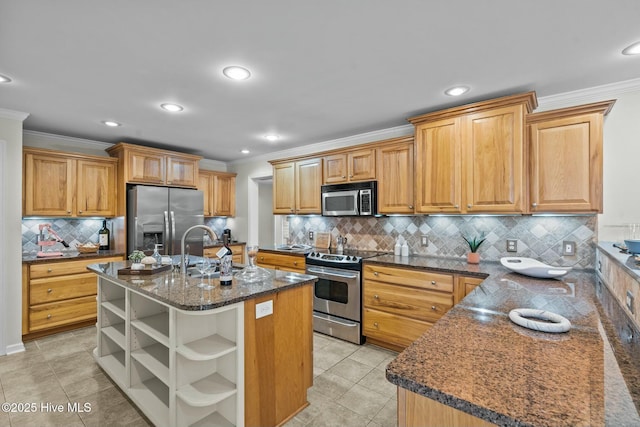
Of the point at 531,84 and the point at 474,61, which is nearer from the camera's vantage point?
the point at 474,61

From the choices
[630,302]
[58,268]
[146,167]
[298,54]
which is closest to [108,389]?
[58,268]

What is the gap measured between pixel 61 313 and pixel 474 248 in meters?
4.72

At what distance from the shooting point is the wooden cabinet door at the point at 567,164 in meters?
2.32

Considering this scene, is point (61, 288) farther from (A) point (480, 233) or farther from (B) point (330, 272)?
(A) point (480, 233)

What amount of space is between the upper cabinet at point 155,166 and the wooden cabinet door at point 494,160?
12.9 feet

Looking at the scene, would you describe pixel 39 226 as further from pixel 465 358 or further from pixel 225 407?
pixel 465 358

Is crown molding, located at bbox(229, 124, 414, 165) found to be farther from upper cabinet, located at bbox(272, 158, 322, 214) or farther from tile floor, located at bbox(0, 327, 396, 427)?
tile floor, located at bbox(0, 327, 396, 427)

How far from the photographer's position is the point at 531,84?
243cm

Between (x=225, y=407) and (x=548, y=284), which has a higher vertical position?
(x=548, y=284)

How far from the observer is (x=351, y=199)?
3.72m

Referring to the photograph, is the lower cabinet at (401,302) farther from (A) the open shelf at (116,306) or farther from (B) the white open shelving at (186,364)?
(A) the open shelf at (116,306)

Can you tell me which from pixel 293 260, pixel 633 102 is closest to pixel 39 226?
pixel 293 260

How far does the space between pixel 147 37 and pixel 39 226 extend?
3465 mm

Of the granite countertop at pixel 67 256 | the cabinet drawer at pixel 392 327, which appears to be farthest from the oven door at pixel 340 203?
the granite countertop at pixel 67 256
